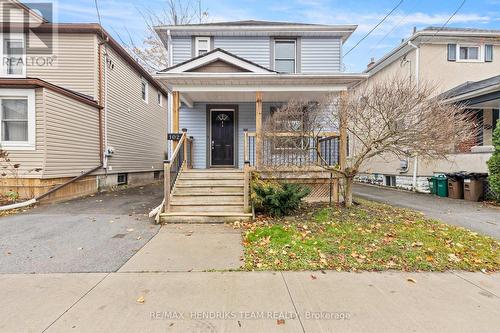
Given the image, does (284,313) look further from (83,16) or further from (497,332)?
(83,16)

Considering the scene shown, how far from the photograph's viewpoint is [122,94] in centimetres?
1247

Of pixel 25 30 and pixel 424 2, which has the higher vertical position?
pixel 424 2

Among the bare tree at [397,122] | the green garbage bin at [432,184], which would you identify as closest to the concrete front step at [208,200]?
the bare tree at [397,122]

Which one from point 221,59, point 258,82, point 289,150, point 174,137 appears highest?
point 221,59

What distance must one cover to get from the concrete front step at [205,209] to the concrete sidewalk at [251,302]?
2.90 m

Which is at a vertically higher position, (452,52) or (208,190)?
(452,52)

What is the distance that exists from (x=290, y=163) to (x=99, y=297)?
5.33 meters

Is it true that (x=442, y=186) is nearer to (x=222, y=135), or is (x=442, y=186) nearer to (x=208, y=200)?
(x=222, y=135)

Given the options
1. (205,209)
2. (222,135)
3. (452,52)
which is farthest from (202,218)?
(452,52)

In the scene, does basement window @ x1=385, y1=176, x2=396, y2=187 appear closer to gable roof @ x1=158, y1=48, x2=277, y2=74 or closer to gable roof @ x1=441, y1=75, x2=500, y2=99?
gable roof @ x1=441, y1=75, x2=500, y2=99

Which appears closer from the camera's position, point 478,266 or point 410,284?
point 410,284

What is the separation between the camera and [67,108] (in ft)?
29.3

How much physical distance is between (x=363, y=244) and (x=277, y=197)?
2160mm

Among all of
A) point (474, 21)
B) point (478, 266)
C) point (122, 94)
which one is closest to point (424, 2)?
point (474, 21)
